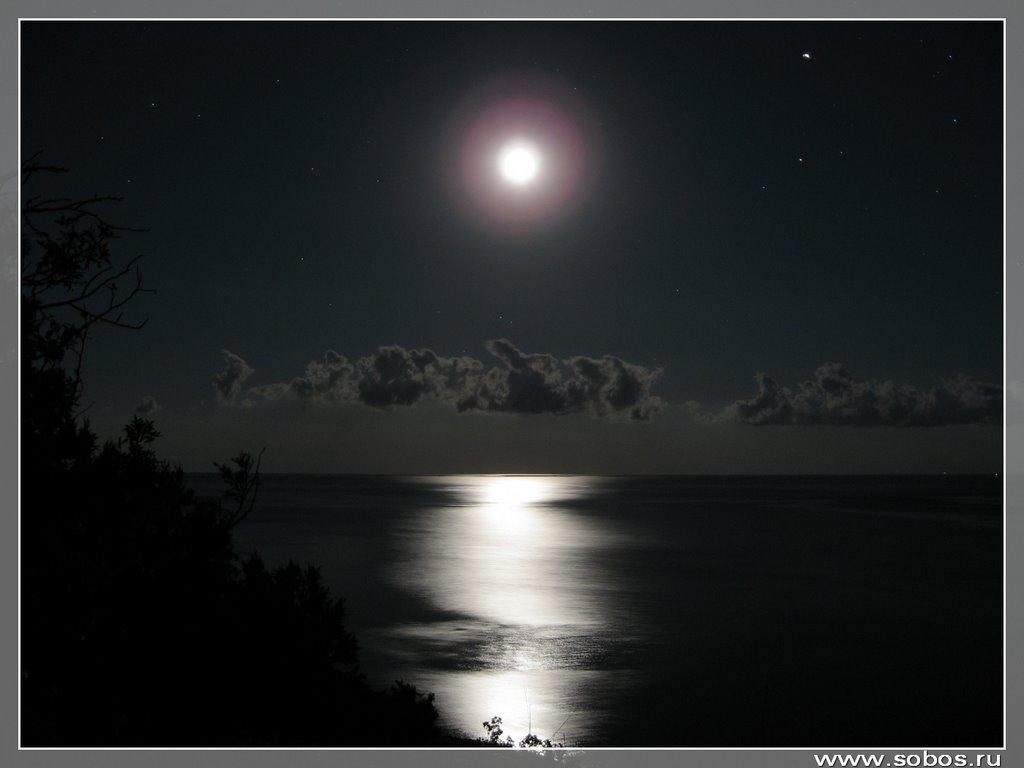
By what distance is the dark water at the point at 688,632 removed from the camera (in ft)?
65.7

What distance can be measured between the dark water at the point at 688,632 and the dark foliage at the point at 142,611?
10439 mm

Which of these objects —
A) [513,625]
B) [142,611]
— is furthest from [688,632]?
[142,611]

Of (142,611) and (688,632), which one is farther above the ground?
(142,611)

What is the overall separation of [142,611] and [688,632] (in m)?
25.9

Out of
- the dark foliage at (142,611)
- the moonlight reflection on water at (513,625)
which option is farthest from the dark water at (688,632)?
the dark foliage at (142,611)

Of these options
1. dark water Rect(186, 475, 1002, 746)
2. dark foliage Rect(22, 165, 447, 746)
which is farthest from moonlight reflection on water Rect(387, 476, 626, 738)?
dark foliage Rect(22, 165, 447, 746)

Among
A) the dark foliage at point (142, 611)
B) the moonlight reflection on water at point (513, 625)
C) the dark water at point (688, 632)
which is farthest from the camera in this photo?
the moonlight reflection on water at point (513, 625)

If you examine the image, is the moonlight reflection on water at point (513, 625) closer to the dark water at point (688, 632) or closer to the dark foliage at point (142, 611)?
the dark water at point (688, 632)

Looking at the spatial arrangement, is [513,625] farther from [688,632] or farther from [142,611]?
[142,611]

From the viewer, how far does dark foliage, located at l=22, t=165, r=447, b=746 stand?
Answer: 5.63 metres

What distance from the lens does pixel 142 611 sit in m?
7.73

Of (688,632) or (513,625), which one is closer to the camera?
(688,632)

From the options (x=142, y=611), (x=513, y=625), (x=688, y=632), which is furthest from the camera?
→ (x=513, y=625)

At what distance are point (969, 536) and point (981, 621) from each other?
41323 mm
